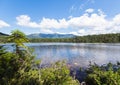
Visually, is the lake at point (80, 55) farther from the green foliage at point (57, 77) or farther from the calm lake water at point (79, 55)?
the green foliage at point (57, 77)

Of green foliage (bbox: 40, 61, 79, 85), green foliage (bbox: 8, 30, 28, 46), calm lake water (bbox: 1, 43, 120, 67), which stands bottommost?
calm lake water (bbox: 1, 43, 120, 67)

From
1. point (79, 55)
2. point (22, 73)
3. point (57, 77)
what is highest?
point (22, 73)

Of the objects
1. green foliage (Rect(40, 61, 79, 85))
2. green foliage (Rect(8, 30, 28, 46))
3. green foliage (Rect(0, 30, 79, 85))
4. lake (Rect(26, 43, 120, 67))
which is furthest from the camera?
lake (Rect(26, 43, 120, 67))

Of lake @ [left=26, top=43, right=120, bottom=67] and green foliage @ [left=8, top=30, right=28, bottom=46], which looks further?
lake @ [left=26, top=43, right=120, bottom=67]

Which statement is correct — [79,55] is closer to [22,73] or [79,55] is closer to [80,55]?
[80,55]

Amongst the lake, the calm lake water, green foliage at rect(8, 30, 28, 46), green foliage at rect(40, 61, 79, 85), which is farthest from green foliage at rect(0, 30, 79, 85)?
green foliage at rect(8, 30, 28, 46)

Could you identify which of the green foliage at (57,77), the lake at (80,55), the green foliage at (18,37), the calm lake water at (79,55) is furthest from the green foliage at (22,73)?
the green foliage at (18,37)

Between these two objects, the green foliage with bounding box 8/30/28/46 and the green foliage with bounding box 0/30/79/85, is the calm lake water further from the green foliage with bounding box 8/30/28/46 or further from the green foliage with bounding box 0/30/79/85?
the green foliage with bounding box 8/30/28/46

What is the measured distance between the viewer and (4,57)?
28.2 feet

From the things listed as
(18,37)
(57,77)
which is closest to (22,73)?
(57,77)

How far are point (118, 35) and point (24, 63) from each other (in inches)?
6557

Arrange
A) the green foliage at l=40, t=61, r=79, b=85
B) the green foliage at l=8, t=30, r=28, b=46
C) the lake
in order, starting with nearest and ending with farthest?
the green foliage at l=8, t=30, r=28, b=46, the green foliage at l=40, t=61, r=79, b=85, the lake

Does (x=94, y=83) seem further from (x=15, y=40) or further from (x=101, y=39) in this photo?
(x=101, y=39)

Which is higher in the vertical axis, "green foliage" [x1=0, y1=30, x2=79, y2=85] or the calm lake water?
"green foliage" [x1=0, y1=30, x2=79, y2=85]
